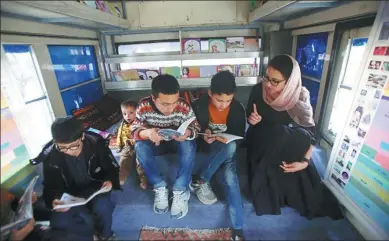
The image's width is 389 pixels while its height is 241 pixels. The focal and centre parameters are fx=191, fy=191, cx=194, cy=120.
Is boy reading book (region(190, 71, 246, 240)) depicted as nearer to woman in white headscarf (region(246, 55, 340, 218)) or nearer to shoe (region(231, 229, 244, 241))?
shoe (region(231, 229, 244, 241))

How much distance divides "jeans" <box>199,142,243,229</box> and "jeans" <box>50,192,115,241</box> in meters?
0.66

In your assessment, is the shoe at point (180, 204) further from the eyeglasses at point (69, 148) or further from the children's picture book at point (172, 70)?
the children's picture book at point (172, 70)

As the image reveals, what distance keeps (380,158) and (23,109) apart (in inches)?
75.0

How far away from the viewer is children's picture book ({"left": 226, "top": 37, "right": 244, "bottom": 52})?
9.91 feet

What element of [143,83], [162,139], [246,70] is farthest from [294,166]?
[143,83]

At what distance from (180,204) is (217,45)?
8.38ft

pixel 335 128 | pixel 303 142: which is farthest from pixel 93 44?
pixel 335 128

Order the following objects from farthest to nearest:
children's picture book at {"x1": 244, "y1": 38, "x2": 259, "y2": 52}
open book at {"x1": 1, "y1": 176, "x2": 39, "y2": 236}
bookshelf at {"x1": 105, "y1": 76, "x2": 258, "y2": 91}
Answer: children's picture book at {"x1": 244, "y1": 38, "x2": 259, "y2": 52} < bookshelf at {"x1": 105, "y1": 76, "x2": 258, "y2": 91} < open book at {"x1": 1, "y1": 176, "x2": 39, "y2": 236}

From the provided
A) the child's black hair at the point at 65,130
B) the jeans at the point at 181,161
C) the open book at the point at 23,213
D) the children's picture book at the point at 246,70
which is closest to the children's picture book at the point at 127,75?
the children's picture book at the point at 246,70

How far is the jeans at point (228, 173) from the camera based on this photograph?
120cm

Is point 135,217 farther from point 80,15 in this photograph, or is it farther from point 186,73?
point 186,73

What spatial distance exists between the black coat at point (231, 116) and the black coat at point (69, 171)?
0.65 meters

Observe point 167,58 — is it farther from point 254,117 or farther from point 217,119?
point 254,117

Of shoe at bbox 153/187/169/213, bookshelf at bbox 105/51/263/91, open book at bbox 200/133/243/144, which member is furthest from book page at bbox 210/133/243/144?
bookshelf at bbox 105/51/263/91
